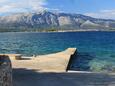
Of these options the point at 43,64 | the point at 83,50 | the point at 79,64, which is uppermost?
the point at 43,64

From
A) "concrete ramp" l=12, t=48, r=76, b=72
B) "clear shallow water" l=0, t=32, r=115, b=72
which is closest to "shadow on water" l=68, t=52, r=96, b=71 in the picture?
"clear shallow water" l=0, t=32, r=115, b=72

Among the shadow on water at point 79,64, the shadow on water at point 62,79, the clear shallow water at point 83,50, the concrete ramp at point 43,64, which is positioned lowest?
the clear shallow water at point 83,50

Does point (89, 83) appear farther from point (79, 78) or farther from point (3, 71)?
point (3, 71)

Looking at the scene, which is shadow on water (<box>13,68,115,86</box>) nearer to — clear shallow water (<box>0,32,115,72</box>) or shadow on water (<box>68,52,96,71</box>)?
shadow on water (<box>68,52,96,71</box>)

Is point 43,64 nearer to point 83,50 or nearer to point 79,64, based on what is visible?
point 79,64

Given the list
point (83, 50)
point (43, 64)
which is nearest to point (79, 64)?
point (43, 64)

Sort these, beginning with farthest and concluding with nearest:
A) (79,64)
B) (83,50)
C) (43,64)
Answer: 1. (83,50)
2. (79,64)
3. (43,64)

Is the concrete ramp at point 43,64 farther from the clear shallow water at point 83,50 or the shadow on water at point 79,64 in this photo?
the clear shallow water at point 83,50

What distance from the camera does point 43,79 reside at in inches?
624

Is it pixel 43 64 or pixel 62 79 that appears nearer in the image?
pixel 62 79

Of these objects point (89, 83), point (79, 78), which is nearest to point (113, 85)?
point (89, 83)

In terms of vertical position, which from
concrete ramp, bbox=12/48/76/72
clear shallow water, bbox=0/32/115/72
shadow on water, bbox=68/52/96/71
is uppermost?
concrete ramp, bbox=12/48/76/72

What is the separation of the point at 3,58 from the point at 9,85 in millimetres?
815

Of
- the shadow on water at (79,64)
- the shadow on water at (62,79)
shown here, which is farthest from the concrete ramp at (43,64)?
the shadow on water at (62,79)
